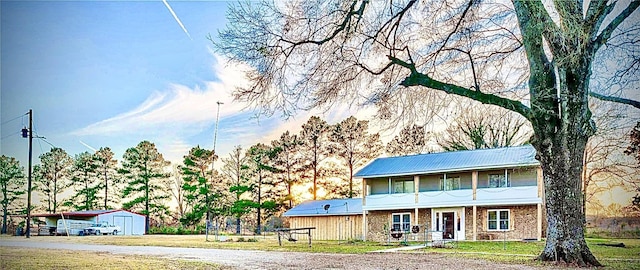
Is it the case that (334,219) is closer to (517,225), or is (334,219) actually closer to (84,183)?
(517,225)

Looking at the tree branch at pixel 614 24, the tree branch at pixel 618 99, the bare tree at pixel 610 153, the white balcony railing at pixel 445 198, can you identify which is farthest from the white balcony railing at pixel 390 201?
the tree branch at pixel 614 24

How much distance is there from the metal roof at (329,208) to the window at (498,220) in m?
4.98

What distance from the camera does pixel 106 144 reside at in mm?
10172

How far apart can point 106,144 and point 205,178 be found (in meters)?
11.3

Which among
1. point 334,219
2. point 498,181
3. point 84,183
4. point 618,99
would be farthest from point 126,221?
point 618,99

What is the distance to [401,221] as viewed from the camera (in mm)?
19891

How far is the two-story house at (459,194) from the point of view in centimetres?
1708

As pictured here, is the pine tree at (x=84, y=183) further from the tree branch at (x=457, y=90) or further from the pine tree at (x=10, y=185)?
the tree branch at (x=457, y=90)

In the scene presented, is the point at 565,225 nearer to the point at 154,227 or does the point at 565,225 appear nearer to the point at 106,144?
the point at 106,144

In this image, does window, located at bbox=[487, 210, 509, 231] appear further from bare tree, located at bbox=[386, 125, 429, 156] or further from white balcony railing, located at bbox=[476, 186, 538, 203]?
bare tree, located at bbox=[386, 125, 429, 156]

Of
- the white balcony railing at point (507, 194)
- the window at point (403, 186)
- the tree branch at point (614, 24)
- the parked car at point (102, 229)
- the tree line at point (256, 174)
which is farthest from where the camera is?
the parked car at point (102, 229)

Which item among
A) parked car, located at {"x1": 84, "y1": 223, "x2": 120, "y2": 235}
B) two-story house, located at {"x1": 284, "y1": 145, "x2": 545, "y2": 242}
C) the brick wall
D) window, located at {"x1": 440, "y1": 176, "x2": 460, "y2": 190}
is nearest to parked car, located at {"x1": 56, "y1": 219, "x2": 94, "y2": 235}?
parked car, located at {"x1": 84, "y1": 223, "x2": 120, "y2": 235}

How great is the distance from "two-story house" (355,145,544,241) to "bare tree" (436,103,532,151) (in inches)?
36.3

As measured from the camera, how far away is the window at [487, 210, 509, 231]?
57.6 feet
